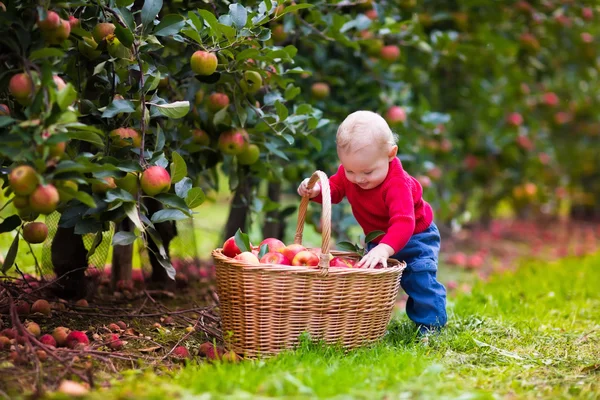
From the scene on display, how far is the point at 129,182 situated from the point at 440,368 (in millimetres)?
1258

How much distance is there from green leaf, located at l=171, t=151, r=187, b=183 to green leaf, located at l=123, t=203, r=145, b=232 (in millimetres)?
209

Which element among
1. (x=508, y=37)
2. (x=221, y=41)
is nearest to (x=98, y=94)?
(x=221, y=41)

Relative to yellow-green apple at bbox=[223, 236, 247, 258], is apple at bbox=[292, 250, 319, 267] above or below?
above

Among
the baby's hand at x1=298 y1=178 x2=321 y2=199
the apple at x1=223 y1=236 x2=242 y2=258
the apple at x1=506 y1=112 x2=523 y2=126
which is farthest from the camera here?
the apple at x1=506 y1=112 x2=523 y2=126

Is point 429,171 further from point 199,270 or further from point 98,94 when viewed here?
point 98,94

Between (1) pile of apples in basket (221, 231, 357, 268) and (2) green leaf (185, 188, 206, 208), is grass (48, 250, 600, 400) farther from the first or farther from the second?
(2) green leaf (185, 188, 206, 208)

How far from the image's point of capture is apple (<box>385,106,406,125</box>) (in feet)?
13.1

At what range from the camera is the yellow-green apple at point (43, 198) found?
2084mm

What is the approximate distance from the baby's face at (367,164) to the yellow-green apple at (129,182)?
0.76 meters

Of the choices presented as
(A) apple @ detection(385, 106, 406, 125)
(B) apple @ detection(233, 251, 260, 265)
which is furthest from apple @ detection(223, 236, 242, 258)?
(A) apple @ detection(385, 106, 406, 125)

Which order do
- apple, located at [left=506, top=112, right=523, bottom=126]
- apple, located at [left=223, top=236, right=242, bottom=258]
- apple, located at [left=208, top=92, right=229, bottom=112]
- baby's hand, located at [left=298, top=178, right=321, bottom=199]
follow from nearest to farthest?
apple, located at [left=223, top=236, right=242, bottom=258]
baby's hand, located at [left=298, top=178, right=321, bottom=199]
apple, located at [left=208, top=92, right=229, bottom=112]
apple, located at [left=506, top=112, right=523, bottom=126]

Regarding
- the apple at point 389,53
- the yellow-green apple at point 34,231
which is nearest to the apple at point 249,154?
the yellow-green apple at point 34,231

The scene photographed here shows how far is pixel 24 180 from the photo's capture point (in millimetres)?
2070

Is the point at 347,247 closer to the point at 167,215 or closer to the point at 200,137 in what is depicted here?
the point at 167,215
